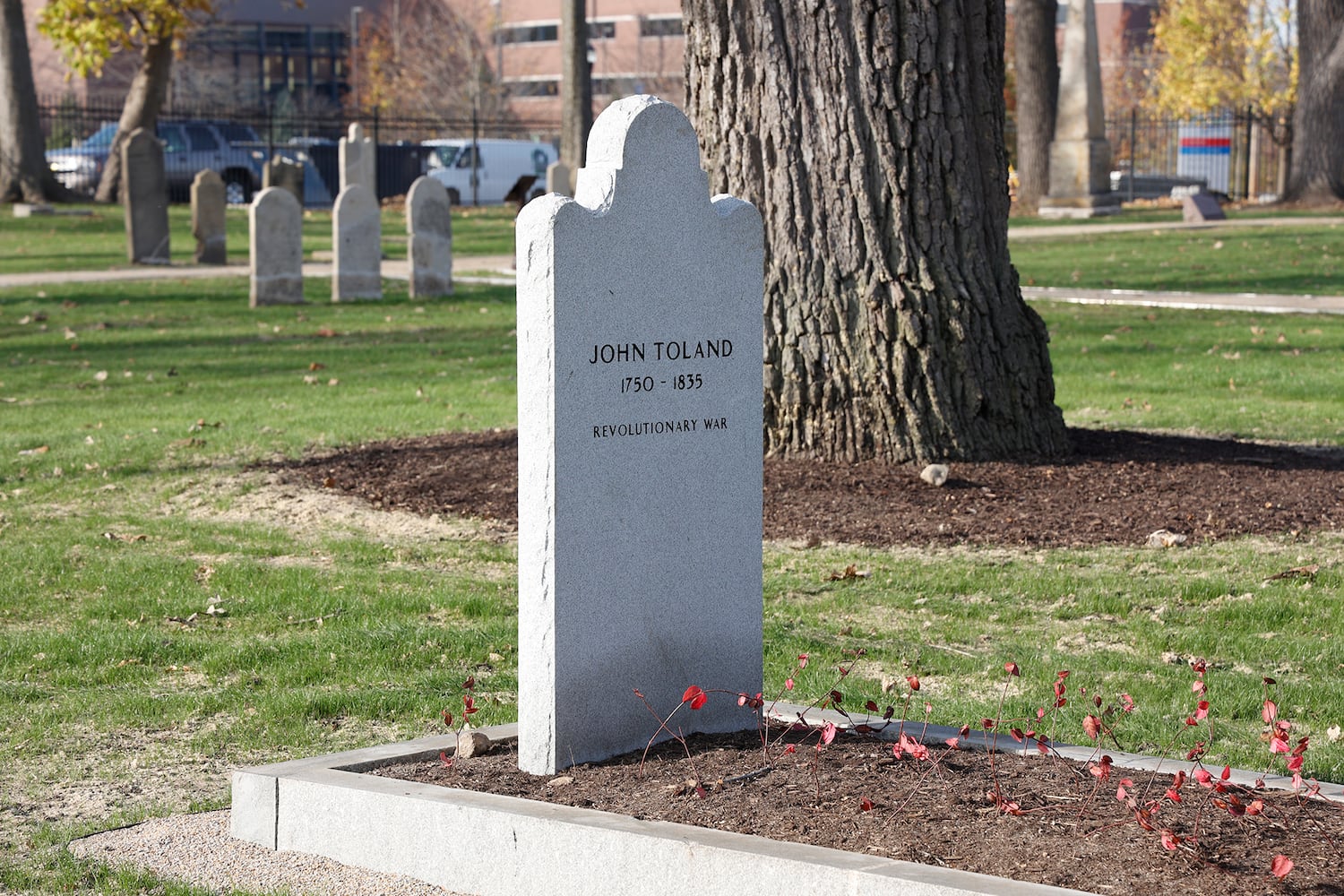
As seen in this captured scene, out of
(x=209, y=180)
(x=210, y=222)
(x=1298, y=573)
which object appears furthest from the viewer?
(x=210, y=222)

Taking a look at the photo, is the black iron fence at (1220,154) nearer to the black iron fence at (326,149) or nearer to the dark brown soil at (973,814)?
the black iron fence at (326,149)

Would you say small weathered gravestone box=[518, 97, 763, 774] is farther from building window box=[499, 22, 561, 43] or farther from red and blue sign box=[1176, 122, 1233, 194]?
building window box=[499, 22, 561, 43]

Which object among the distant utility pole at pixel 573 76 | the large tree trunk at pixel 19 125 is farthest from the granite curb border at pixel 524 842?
the large tree trunk at pixel 19 125

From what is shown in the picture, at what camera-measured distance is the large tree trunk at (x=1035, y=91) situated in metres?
30.0

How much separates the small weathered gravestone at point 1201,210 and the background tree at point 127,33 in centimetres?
1837

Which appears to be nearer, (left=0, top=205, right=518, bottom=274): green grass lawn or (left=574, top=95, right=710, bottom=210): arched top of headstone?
(left=574, top=95, right=710, bottom=210): arched top of headstone

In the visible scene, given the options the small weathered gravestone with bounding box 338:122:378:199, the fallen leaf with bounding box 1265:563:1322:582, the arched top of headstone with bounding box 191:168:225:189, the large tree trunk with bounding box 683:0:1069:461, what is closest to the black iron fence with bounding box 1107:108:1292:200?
the small weathered gravestone with bounding box 338:122:378:199

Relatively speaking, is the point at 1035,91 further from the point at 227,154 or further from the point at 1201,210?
the point at 227,154

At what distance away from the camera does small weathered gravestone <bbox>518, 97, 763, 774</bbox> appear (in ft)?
13.3

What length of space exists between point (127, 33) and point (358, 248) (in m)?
16.2

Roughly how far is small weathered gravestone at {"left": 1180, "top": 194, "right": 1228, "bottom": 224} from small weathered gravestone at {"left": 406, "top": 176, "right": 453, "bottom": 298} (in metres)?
15.1

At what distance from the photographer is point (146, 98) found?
108 ft

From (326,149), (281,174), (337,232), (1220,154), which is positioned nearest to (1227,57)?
(1220,154)

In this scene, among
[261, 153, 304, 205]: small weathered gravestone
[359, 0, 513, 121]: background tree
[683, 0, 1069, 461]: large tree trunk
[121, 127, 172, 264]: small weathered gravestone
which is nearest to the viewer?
[683, 0, 1069, 461]: large tree trunk
